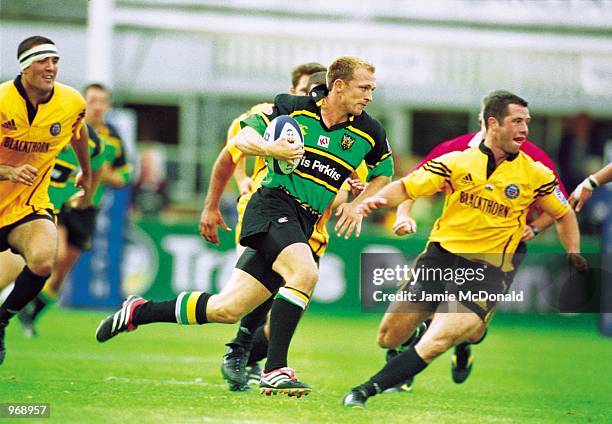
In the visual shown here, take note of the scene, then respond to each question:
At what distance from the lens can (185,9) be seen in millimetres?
18344

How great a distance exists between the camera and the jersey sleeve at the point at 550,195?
8.58m

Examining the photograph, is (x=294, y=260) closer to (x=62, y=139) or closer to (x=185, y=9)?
(x=62, y=139)

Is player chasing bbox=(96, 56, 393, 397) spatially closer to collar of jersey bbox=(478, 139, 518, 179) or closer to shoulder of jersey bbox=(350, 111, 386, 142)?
shoulder of jersey bbox=(350, 111, 386, 142)

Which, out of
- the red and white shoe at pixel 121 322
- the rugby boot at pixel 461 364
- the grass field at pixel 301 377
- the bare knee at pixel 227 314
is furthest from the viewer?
the rugby boot at pixel 461 364

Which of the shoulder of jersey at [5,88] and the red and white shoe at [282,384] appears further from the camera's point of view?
the shoulder of jersey at [5,88]

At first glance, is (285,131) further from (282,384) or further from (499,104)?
(499,104)

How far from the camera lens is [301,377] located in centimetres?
1007

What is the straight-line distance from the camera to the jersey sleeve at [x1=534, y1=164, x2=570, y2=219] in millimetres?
8578

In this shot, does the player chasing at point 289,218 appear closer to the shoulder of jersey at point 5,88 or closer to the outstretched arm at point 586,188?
the outstretched arm at point 586,188

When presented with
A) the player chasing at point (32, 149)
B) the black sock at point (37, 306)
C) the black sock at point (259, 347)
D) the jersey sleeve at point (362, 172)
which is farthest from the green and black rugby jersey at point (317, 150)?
the black sock at point (37, 306)

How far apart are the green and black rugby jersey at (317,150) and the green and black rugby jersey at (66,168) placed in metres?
4.27

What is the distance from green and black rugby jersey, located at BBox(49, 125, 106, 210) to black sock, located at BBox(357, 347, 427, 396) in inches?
198

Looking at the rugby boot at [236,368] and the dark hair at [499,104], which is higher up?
the dark hair at [499,104]

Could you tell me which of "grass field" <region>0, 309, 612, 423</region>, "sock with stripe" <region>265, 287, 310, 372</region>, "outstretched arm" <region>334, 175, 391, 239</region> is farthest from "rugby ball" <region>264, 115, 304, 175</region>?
"grass field" <region>0, 309, 612, 423</region>
